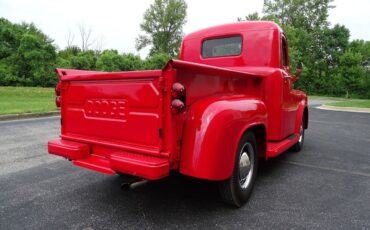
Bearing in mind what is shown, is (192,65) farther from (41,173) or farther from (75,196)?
(41,173)

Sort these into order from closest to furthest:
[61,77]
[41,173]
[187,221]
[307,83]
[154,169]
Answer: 1. [154,169]
2. [187,221]
3. [61,77]
4. [41,173]
5. [307,83]

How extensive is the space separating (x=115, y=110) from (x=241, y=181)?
1524 millimetres

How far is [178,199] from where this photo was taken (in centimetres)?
342

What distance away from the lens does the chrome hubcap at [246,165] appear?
10.5ft

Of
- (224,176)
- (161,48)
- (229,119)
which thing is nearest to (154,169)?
(224,176)

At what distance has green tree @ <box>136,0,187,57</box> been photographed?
4706 centimetres

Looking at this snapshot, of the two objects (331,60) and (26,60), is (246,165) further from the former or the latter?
(331,60)

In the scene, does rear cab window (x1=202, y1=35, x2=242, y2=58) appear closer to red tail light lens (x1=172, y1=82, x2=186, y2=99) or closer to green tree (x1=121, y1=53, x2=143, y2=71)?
red tail light lens (x1=172, y1=82, x2=186, y2=99)

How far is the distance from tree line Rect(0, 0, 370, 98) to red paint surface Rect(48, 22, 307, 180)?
17394 mm

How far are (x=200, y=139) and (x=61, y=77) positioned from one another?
1.82m

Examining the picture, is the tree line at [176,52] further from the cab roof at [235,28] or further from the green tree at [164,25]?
the cab roof at [235,28]

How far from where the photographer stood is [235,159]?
9.71ft

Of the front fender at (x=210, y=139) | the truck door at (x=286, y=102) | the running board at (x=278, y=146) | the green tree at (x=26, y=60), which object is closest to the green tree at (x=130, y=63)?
the green tree at (x=26, y=60)

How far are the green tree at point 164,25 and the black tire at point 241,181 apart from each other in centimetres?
4457
